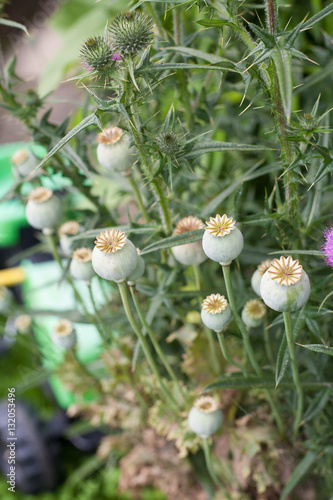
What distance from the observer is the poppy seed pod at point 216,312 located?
352 millimetres

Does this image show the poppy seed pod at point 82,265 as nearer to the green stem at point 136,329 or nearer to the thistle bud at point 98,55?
the green stem at point 136,329

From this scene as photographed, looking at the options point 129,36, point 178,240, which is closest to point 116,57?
point 129,36

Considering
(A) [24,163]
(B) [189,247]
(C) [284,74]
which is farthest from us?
(A) [24,163]

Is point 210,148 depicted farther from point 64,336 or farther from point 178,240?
point 64,336

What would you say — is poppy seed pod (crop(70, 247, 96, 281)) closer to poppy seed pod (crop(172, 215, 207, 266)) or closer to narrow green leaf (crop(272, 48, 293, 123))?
poppy seed pod (crop(172, 215, 207, 266))

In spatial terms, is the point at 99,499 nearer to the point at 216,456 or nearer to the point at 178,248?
the point at 216,456

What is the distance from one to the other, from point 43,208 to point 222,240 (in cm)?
22

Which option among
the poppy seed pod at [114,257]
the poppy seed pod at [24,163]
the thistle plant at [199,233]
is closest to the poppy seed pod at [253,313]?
the thistle plant at [199,233]

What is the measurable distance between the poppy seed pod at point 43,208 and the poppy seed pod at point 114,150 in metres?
0.08

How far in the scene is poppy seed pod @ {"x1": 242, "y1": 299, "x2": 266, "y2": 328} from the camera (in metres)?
0.40

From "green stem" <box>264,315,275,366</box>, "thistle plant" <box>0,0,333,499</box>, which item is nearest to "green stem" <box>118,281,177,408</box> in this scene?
"thistle plant" <box>0,0,333,499</box>

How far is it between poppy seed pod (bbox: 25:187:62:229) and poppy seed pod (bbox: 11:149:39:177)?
42 millimetres

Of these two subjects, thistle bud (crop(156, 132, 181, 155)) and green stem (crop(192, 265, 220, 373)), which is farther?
green stem (crop(192, 265, 220, 373))

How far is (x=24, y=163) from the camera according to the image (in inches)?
20.0
